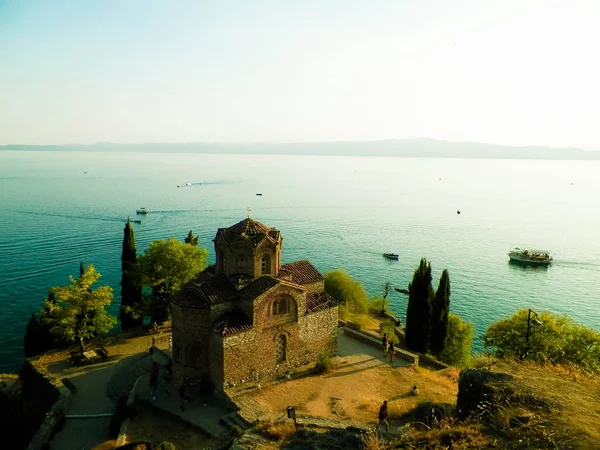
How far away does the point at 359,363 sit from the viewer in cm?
2911

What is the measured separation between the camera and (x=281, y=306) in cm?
2658

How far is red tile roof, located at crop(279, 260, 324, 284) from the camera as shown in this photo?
96.3ft

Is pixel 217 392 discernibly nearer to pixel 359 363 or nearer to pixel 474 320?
pixel 359 363

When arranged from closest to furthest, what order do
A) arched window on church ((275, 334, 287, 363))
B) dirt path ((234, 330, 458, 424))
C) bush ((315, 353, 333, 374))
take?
dirt path ((234, 330, 458, 424))
arched window on church ((275, 334, 287, 363))
bush ((315, 353, 333, 374))

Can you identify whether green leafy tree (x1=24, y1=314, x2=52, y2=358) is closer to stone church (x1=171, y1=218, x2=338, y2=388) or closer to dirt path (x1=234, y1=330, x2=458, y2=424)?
stone church (x1=171, y1=218, x2=338, y2=388)

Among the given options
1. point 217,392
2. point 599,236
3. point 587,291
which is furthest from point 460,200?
point 217,392

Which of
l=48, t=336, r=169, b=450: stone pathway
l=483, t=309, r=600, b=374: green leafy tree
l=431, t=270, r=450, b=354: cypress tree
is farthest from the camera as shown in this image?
l=431, t=270, r=450, b=354: cypress tree

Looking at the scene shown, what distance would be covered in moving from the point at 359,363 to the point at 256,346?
26.0 ft

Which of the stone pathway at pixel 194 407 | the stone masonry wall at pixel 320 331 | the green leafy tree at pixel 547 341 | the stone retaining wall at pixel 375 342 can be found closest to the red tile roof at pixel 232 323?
the stone pathway at pixel 194 407

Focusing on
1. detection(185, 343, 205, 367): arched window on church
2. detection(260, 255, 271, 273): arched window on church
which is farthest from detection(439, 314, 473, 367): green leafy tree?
detection(185, 343, 205, 367): arched window on church

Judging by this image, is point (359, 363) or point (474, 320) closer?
point (359, 363)

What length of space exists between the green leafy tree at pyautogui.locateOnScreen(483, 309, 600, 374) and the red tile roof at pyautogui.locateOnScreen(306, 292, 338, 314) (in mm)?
12524

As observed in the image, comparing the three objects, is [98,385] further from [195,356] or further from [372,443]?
[372,443]

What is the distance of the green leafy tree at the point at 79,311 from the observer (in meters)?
31.2
